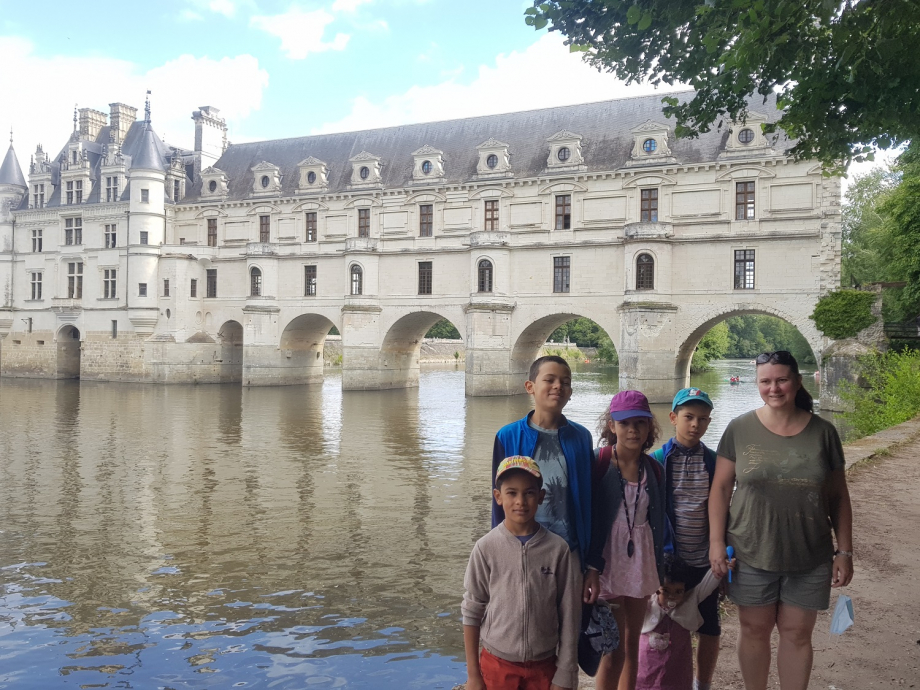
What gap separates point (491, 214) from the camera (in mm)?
32438

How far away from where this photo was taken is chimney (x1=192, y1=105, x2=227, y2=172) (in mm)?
41219

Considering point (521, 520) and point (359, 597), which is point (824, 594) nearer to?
point (521, 520)

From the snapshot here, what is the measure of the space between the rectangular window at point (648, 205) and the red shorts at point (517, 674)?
27.0 m

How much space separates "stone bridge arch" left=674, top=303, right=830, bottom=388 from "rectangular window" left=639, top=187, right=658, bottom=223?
4.18 m

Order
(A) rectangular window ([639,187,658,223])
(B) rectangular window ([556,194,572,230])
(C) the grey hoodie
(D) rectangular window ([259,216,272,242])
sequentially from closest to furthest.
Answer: (C) the grey hoodie
(A) rectangular window ([639,187,658,223])
(B) rectangular window ([556,194,572,230])
(D) rectangular window ([259,216,272,242])

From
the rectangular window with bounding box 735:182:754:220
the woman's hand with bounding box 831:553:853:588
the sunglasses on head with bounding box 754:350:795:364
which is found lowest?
the woman's hand with bounding box 831:553:853:588

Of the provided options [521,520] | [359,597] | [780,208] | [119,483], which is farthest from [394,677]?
[780,208]

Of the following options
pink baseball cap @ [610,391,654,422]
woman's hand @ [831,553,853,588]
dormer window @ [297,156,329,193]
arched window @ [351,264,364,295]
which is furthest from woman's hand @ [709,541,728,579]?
dormer window @ [297,156,329,193]

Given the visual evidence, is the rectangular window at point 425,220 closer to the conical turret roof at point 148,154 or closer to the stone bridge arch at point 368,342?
the stone bridge arch at point 368,342

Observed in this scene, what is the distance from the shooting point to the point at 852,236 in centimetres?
4119

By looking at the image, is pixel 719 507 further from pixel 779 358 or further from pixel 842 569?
pixel 779 358

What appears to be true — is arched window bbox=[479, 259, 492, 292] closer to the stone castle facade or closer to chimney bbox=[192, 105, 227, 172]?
the stone castle facade

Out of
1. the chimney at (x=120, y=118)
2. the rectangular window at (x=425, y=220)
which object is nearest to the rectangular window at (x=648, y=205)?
the rectangular window at (x=425, y=220)

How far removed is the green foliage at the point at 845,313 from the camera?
24.9 m
